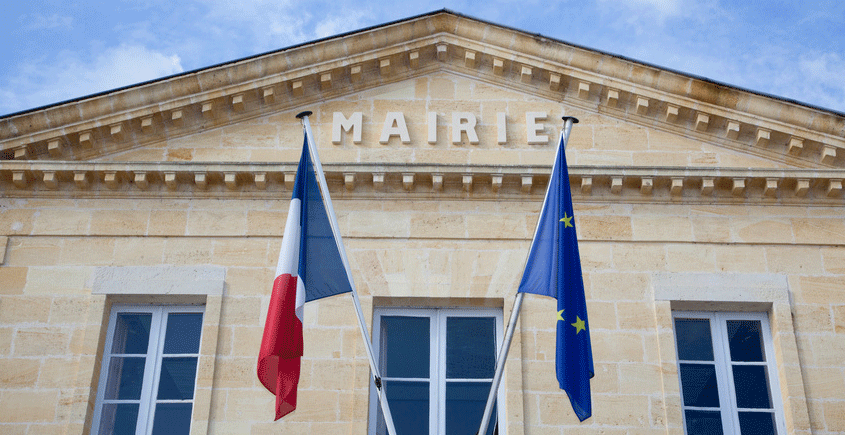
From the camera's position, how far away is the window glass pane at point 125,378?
8234mm

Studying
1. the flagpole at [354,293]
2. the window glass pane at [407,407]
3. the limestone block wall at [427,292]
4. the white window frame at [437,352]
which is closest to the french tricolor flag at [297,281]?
the flagpole at [354,293]

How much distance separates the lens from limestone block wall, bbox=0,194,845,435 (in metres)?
7.88

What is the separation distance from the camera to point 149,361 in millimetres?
8305

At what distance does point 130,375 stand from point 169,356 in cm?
35

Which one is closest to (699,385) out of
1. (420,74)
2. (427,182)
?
(427,182)

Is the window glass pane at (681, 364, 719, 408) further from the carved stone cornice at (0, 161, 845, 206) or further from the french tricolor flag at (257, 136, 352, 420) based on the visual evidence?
the french tricolor flag at (257, 136, 352, 420)

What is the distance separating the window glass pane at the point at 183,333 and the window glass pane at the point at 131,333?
0.17m

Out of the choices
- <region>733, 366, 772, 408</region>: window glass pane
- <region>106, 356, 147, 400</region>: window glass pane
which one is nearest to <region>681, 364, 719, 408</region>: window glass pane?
<region>733, 366, 772, 408</region>: window glass pane

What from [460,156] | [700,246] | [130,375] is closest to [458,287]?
[460,156]

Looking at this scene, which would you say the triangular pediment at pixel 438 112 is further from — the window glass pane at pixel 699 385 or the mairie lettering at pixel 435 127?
the window glass pane at pixel 699 385

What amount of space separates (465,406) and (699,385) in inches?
74.2

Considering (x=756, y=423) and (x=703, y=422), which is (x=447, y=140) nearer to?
(x=703, y=422)

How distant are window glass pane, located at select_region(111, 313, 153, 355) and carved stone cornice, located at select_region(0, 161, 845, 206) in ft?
3.55

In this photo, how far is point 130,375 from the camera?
8312 millimetres
